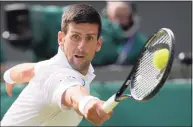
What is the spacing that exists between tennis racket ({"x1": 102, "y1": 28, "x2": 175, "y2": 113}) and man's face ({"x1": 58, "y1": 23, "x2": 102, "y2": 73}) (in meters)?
0.25

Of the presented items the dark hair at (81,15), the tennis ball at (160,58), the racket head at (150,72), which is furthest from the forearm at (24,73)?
the tennis ball at (160,58)

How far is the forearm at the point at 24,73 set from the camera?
3.61 meters

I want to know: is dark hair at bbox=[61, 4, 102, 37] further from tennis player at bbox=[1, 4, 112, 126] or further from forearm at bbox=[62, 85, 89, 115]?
forearm at bbox=[62, 85, 89, 115]

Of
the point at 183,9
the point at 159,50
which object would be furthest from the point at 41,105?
the point at 183,9

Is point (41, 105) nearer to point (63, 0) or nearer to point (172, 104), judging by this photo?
point (172, 104)

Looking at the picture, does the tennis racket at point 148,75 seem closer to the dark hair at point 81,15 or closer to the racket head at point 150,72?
the racket head at point 150,72

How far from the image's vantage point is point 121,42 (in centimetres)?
552

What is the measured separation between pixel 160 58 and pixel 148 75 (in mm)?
134

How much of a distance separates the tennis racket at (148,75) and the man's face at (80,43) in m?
0.25

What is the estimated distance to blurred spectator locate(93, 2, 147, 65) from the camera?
539 cm

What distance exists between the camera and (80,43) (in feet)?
10.3

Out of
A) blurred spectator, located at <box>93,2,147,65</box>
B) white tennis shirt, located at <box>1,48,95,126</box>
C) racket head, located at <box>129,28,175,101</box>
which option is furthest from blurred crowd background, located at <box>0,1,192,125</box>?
racket head, located at <box>129,28,175,101</box>

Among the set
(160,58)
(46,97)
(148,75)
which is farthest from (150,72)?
(46,97)

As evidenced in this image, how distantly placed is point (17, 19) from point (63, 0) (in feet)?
5.43
